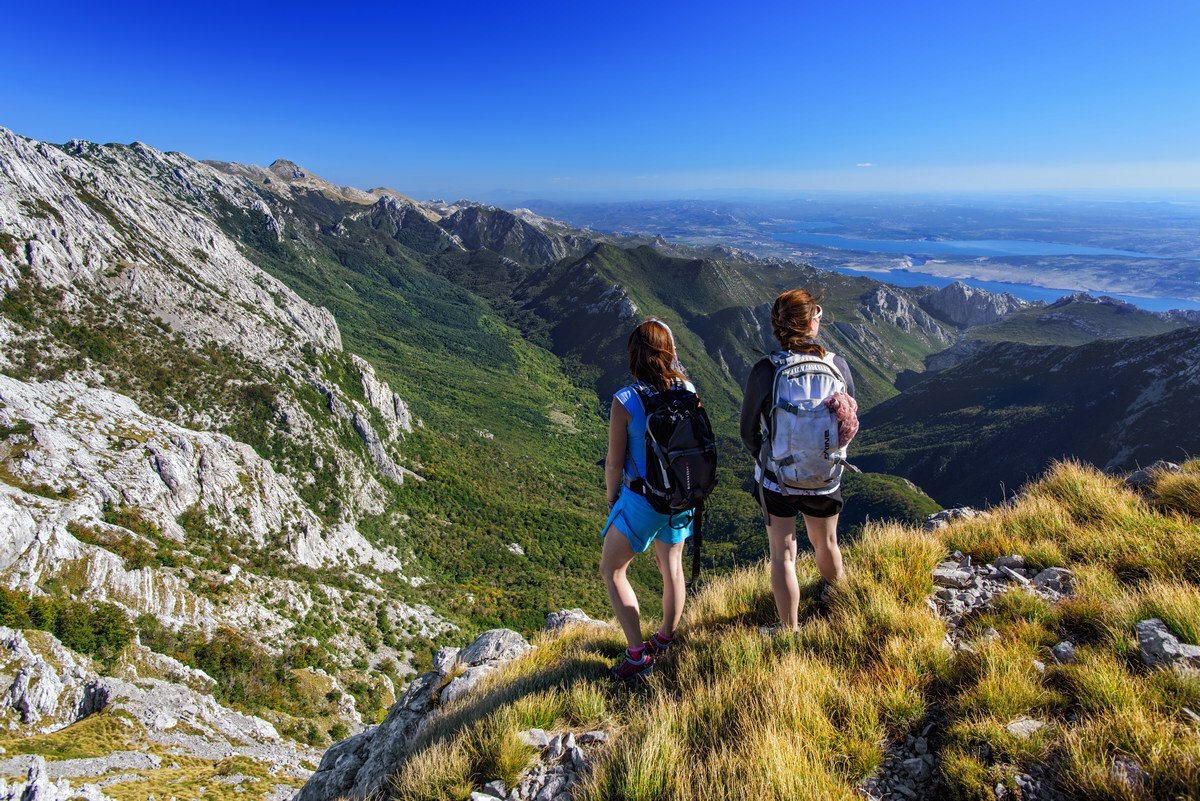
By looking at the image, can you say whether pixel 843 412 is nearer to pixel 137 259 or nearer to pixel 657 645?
pixel 657 645

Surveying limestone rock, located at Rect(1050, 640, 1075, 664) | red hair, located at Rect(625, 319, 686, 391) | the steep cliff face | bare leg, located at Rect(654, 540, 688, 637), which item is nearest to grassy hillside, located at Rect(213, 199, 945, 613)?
bare leg, located at Rect(654, 540, 688, 637)

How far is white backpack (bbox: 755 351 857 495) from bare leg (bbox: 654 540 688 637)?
1.19 metres

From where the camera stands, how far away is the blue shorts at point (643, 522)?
4.59m

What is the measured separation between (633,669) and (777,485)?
244cm

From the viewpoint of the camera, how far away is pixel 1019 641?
419cm

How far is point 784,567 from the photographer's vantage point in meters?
4.83

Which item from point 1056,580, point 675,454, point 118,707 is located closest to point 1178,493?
point 1056,580

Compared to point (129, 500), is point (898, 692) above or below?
above

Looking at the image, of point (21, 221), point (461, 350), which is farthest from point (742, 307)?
point (21, 221)

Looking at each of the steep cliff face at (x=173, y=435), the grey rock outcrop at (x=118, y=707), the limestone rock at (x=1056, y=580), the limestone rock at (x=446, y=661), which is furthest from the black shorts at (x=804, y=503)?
the steep cliff face at (x=173, y=435)

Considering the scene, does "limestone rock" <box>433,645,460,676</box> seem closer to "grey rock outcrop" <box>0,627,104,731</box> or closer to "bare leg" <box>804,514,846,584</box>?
"bare leg" <box>804,514,846,584</box>

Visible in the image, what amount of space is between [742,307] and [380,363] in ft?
430

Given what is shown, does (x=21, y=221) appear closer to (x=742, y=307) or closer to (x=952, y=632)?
(x=952, y=632)

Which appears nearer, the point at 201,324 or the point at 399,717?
the point at 399,717
